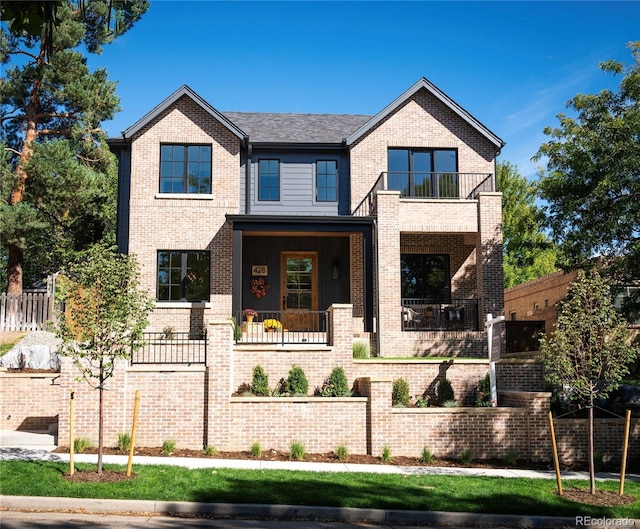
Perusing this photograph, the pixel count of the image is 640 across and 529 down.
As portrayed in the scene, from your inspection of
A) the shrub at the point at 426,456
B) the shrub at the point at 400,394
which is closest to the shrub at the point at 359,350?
the shrub at the point at 400,394

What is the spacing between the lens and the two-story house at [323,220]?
65.6ft

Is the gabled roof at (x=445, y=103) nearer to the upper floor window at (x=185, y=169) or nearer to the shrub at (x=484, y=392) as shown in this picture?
the upper floor window at (x=185, y=169)

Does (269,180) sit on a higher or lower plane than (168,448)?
higher

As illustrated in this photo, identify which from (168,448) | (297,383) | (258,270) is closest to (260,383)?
(297,383)

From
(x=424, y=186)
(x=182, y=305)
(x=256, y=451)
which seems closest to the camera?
(x=256, y=451)

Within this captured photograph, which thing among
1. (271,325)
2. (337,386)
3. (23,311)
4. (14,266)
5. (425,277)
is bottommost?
(337,386)

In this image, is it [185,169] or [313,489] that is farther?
[185,169]

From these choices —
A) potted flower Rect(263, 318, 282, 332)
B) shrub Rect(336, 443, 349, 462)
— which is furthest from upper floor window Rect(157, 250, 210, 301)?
shrub Rect(336, 443, 349, 462)

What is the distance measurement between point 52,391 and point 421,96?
14570 mm

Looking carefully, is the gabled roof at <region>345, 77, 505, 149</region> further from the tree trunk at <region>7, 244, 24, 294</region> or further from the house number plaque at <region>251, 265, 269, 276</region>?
the tree trunk at <region>7, 244, 24, 294</region>

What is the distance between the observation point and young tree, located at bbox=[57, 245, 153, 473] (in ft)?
Result: 37.0

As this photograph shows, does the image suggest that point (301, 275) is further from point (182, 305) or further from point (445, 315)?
point (445, 315)

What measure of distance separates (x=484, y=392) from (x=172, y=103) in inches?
505

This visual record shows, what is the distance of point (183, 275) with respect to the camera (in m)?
20.8
